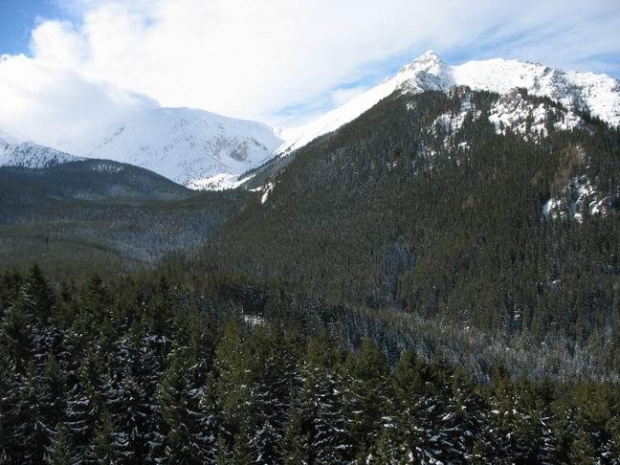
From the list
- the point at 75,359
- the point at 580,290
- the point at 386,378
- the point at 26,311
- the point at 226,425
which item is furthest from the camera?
the point at 580,290

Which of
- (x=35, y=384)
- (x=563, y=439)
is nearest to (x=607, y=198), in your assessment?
(x=563, y=439)

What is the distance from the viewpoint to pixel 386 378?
48.5 metres

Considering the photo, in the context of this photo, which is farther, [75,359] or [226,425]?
[75,359]

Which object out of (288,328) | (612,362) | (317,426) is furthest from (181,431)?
(612,362)

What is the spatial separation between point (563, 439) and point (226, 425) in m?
30.1

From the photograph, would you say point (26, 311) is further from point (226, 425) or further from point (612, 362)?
point (612, 362)

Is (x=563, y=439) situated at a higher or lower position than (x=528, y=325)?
higher

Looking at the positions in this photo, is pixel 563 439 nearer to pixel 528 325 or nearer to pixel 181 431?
pixel 181 431

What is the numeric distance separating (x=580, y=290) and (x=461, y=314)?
122 feet

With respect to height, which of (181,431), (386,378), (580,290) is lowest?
(580,290)

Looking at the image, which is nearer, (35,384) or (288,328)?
(35,384)

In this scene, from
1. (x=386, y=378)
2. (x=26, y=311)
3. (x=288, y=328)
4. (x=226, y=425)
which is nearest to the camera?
(x=386, y=378)

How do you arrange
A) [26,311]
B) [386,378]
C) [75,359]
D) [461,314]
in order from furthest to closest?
[461,314] < [26,311] < [75,359] < [386,378]

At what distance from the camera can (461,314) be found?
19200 cm
